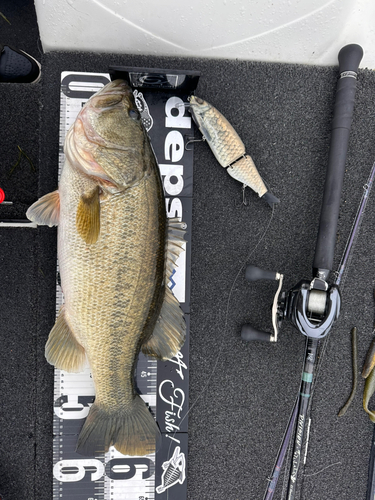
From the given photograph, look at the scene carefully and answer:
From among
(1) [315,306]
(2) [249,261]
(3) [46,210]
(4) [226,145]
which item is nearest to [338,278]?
(1) [315,306]

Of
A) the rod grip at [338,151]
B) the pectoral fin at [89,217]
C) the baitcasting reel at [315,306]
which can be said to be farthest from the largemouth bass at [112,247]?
the rod grip at [338,151]

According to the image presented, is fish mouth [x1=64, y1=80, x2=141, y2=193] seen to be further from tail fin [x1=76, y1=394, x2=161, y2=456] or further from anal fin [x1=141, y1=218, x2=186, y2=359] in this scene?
tail fin [x1=76, y1=394, x2=161, y2=456]

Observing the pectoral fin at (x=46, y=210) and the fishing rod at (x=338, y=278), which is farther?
the fishing rod at (x=338, y=278)

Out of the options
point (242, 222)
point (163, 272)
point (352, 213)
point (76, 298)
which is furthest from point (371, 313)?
point (76, 298)

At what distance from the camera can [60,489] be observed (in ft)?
5.13

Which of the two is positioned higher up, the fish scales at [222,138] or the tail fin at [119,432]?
the fish scales at [222,138]

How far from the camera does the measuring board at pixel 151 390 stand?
1563mm

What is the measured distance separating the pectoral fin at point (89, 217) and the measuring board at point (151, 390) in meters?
0.49

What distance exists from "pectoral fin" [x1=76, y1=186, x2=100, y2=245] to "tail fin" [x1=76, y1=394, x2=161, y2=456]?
72 cm

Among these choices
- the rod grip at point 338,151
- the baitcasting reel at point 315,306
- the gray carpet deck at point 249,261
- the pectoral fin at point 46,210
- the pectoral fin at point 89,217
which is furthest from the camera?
the gray carpet deck at point 249,261

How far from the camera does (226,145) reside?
156 cm

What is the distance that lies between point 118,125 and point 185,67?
0.70m

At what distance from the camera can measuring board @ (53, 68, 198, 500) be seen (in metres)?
1.56

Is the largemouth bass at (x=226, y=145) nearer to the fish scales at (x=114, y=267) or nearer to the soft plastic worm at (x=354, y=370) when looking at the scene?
the fish scales at (x=114, y=267)
